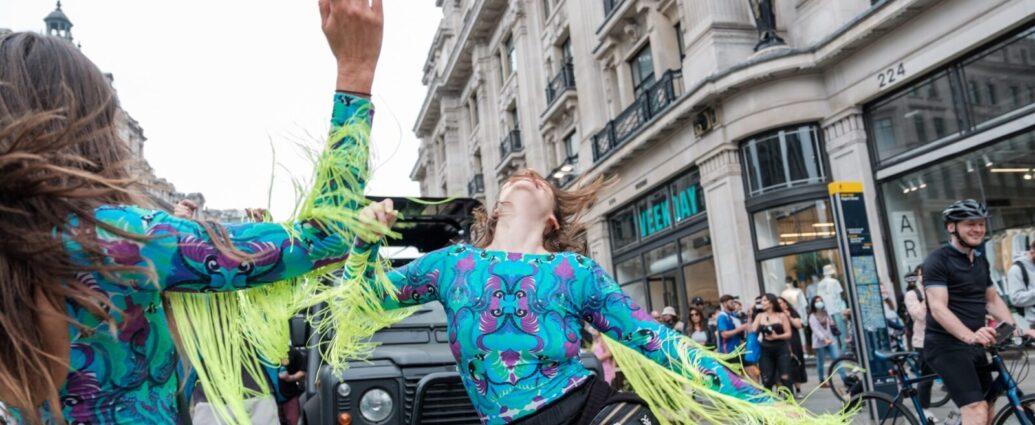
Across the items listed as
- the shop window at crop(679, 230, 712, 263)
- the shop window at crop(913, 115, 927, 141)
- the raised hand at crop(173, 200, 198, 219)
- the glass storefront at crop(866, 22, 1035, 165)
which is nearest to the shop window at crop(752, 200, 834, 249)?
the glass storefront at crop(866, 22, 1035, 165)

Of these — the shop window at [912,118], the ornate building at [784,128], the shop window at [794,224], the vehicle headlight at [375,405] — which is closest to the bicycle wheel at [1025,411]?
the vehicle headlight at [375,405]

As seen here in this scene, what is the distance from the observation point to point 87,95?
1.54 meters

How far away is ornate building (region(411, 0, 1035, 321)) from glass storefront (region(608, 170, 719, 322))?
0.20 ft

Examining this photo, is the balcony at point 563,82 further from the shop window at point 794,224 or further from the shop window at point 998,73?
the shop window at point 998,73

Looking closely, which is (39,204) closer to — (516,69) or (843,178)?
(843,178)

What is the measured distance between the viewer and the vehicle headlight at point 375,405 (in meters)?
4.66

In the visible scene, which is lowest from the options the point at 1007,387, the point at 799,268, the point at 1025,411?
the point at 1025,411

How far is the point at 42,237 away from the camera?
4.26 ft

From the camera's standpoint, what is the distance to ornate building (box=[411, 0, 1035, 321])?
39.1 ft

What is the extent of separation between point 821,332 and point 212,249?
12585 millimetres

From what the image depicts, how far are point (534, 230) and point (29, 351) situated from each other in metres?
1.99

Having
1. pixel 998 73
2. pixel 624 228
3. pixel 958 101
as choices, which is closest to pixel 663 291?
pixel 624 228

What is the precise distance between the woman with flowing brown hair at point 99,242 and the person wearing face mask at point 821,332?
1202 centimetres

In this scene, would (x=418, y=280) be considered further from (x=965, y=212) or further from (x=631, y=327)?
(x=965, y=212)
